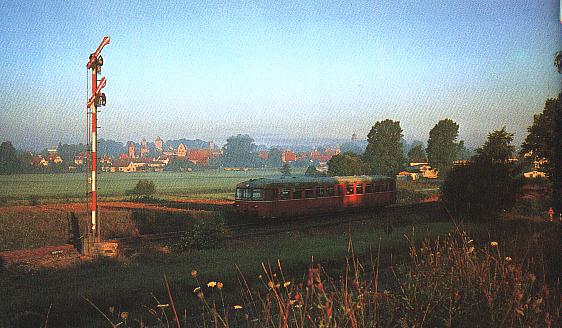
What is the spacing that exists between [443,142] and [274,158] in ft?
64.6

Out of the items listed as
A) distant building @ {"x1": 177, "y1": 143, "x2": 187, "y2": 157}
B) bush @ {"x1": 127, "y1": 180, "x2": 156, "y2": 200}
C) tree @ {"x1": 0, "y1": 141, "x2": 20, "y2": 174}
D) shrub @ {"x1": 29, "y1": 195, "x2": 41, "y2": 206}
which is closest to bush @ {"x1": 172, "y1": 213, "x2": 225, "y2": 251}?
tree @ {"x1": 0, "y1": 141, "x2": 20, "y2": 174}

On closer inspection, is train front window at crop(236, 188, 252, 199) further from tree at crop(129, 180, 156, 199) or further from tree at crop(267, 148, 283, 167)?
tree at crop(267, 148, 283, 167)

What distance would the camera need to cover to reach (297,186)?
22.8m

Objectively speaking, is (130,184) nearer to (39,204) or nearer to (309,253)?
(39,204)

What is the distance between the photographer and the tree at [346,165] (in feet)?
148

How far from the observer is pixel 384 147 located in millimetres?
48000

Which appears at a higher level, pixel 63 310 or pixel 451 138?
pixel 451 138

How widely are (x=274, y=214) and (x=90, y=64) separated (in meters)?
10.7

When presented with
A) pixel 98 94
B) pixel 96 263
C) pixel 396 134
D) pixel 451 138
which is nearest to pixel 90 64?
pixel 98 94

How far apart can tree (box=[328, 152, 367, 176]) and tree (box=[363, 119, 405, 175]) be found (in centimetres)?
144

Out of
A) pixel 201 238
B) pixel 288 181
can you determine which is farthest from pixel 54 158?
pixel 201 238

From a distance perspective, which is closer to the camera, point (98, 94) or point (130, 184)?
point (98, 94)

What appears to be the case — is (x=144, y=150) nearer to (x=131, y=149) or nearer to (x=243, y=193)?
(x=131, y=149)

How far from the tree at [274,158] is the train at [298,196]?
25.0 metres
